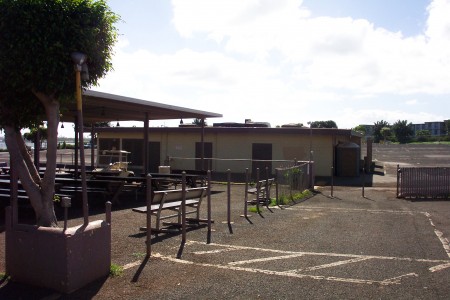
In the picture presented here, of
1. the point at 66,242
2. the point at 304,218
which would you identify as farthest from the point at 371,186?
the point at 66,242

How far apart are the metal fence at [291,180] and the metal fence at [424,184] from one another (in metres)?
3.54

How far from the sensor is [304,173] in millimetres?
18609

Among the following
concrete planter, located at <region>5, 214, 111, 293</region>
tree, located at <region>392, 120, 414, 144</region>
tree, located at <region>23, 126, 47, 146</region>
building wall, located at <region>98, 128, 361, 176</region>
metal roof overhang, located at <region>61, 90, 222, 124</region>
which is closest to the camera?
concrete planter, located at <region>5, 214, 111, 293</region>

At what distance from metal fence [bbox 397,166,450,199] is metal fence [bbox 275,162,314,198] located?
3.54 m

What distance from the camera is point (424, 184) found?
57.1 feet

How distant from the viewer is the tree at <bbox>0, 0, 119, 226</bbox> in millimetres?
5574

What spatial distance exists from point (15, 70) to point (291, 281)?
4303mm

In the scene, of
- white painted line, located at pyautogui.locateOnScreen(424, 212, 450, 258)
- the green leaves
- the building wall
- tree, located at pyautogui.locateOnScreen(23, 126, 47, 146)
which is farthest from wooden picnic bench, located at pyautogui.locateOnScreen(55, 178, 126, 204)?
the building wall

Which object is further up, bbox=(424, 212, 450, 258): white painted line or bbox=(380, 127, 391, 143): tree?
bbox=(380, 127, 391, 143): tree

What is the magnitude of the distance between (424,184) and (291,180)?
17.3 ft

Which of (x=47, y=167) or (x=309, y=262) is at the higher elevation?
(x=47, y=167)

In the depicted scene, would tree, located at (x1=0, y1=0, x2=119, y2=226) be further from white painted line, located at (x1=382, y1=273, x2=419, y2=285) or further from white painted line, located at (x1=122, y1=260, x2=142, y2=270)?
white painted line, located at (x1=382, y1=273, x2=419, y2=285)

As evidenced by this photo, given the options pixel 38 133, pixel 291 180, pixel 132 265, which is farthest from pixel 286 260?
pixel 38 133

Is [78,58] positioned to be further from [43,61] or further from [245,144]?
[245,144]
